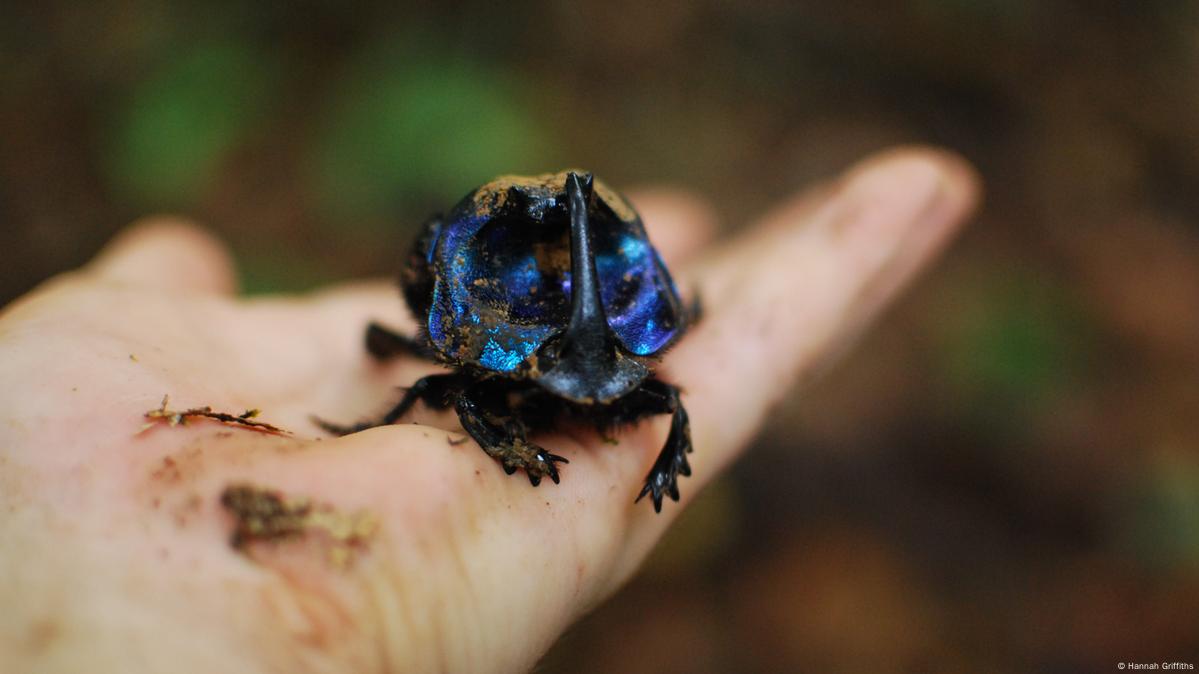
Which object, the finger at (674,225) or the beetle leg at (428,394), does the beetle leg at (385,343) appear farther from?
the finger at (674,225)

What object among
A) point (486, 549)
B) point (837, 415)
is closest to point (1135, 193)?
point (837, 415)

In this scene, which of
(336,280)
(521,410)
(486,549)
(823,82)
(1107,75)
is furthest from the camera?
(823,82)

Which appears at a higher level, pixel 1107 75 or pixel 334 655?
pixel 1107 75

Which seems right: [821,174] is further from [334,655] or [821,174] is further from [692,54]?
[334,655]

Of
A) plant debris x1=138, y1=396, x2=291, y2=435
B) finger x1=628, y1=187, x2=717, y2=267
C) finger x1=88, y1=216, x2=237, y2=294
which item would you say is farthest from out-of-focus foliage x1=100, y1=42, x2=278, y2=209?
plant debris x1=138, y1=396, x2=291, y2=435

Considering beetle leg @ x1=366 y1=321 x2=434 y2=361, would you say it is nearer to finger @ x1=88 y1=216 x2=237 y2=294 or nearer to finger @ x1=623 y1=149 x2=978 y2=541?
finger @ x1=88 y1=216 x2=237 y2=294
